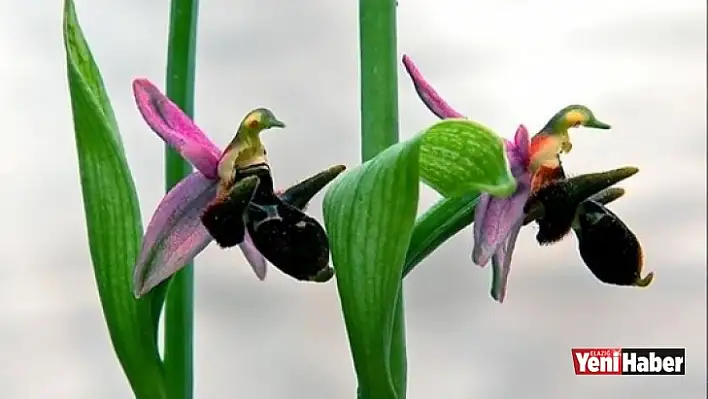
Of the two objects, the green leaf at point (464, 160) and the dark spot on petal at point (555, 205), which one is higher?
the green leaf at point (464, 160)

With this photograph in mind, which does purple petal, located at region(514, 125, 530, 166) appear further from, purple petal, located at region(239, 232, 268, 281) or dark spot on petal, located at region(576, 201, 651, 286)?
purple petal, located at region(239, 232, 268, 281)

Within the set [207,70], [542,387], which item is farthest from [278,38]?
[542,387]

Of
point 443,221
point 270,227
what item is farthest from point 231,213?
point 443,221

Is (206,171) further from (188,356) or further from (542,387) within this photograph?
(542,387)

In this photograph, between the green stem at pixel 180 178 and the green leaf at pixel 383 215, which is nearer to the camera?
the green leaf at pixel 383 215

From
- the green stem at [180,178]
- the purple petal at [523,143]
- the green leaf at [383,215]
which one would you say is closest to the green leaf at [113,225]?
the green stem at [180,178]

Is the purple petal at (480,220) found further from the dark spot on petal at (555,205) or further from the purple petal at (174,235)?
the purple petal at (174,235)

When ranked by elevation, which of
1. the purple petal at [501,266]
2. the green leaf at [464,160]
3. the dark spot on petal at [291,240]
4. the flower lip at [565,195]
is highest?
the green leaf at [464,160]
